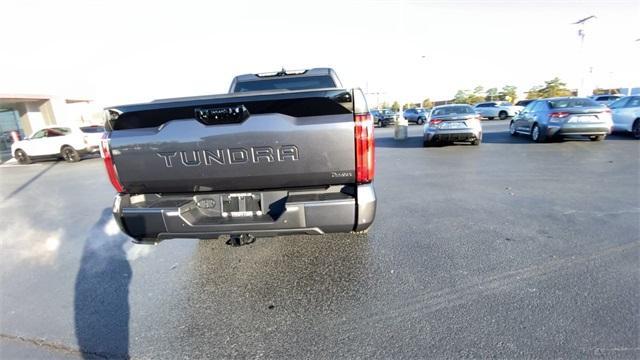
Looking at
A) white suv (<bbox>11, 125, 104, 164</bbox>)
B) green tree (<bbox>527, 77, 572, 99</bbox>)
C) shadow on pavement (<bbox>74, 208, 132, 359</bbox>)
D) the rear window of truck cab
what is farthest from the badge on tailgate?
green tree (<bbox>527, 77, 572, 99</bbox>)

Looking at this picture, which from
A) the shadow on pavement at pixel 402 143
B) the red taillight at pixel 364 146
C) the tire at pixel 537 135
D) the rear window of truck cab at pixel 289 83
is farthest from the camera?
the shadow on pavement at pixel 402 143

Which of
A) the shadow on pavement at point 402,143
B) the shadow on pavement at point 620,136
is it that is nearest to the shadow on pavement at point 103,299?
the shadow on pavement at point 402,143

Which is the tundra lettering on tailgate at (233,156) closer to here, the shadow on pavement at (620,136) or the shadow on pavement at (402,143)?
the shadow on pavement at (402,143)

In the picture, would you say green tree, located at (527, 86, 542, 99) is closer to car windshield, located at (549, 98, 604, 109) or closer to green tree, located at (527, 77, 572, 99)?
green tree, located at (527, 77, 572, 99)

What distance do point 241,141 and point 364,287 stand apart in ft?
5.57

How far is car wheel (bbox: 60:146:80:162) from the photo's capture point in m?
13.1

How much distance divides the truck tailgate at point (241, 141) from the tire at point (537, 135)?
10.5m

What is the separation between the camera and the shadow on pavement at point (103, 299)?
222 cm

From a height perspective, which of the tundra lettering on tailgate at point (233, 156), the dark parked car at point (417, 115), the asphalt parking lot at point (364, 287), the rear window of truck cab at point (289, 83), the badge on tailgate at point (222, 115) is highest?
the rear window of truck cab at point (289, 83)

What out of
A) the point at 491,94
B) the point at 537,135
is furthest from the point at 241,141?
the point at 491,94

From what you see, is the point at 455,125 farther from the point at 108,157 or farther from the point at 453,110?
the point at 108,157

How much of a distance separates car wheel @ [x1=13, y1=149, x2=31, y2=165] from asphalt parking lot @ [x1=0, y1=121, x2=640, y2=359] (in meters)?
12.3

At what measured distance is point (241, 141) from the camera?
2.34m

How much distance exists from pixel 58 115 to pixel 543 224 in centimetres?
3276
